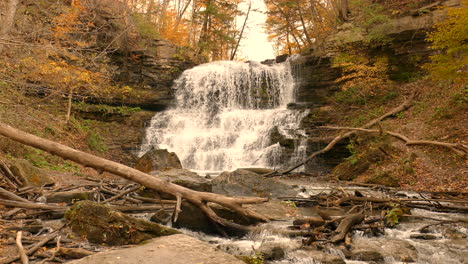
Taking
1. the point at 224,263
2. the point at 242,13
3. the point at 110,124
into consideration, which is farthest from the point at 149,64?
the point at 224,263

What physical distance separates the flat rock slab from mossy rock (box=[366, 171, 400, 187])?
33.0 ft

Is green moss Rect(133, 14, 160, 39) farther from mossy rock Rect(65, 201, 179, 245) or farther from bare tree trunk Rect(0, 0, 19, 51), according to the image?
mossy rock Rect(65, 201, 179, 245)

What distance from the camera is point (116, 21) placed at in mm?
23625

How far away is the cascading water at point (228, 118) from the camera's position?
1950 cm

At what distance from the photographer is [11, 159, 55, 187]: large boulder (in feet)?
28.3

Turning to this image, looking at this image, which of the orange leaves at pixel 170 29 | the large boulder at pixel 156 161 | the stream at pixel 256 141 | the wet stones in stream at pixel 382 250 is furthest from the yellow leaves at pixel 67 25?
the orange leaves at pixel 170 29

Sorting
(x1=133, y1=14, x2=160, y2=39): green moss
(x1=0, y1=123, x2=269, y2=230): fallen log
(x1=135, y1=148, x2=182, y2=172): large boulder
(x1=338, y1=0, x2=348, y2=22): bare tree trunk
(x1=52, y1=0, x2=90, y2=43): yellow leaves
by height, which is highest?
(x1=338, y1=0, x2=348, y2=22): bare tree trunk

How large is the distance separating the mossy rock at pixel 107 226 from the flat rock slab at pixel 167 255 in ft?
3.02

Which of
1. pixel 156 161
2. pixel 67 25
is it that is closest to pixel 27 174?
pixel 67 25

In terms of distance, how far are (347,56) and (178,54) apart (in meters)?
13.2

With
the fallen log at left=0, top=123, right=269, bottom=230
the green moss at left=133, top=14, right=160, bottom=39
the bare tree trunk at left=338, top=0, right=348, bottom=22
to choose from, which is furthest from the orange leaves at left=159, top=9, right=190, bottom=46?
the fallen log at left=0, top=123, right=269, bottom=230

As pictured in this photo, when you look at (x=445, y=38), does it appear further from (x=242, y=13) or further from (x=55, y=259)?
(x=242, y=13)

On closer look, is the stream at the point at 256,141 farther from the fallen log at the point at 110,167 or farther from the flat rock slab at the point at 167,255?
the flat rock slab at the point at 167,255

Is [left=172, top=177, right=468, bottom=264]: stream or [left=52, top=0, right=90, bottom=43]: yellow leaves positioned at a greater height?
[left=52, top=0, right=90, bottom=43]: yellow leaves
